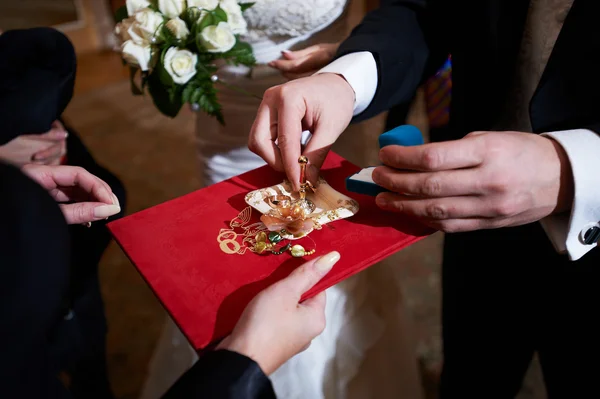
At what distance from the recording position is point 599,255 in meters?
0.64

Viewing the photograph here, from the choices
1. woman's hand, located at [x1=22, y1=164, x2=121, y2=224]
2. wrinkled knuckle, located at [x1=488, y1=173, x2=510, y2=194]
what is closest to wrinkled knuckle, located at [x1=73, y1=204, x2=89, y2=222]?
woman's hand, located at [x1=22, y1=164, x2=121, y2=224]

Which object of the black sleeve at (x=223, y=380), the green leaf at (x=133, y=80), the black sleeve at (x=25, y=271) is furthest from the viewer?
the green leaf at (x=133, y=80)

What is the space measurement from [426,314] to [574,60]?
1.07 metres

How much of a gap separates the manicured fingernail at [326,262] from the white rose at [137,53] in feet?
1.68

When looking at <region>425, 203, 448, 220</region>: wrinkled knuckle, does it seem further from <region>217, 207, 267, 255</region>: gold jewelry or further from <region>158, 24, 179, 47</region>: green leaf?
<region>158, 24, 179, 47</region>: green leaf

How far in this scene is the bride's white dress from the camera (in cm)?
87

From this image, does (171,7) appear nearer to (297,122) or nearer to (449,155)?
(297,122)

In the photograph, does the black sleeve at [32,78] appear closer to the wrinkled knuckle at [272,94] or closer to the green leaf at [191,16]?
the green leaf at [191,16]

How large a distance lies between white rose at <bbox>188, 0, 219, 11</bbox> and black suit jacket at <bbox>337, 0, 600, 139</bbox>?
0.24 metres

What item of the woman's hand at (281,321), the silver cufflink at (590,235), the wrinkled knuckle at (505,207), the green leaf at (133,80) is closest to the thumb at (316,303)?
the woman's hand at (281,321)

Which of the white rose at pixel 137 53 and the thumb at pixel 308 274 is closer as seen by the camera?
the thumb at pixel 308 274

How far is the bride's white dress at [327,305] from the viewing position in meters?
0.87

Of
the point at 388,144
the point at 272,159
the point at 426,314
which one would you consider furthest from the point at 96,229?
the point at 426,314

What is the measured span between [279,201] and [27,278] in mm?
363
